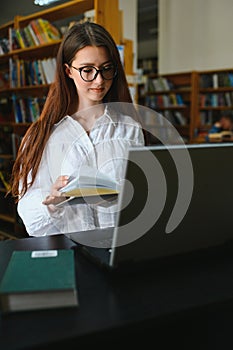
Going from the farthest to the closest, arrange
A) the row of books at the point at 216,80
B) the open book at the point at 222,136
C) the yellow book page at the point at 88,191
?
the row of books at the point at 216,80 → the open book at the point at 222,136 → the yellow book page at the point at 88,191

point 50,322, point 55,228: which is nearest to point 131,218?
point 50,322

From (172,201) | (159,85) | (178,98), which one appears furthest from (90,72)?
(159,85)

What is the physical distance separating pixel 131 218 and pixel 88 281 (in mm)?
159

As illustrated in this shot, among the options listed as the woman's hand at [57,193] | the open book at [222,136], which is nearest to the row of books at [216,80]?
the open book at [222,136]

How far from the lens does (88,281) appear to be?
2.34 feet

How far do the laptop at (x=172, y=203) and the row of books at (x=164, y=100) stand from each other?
611 cm

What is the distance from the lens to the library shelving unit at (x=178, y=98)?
21.2 ft

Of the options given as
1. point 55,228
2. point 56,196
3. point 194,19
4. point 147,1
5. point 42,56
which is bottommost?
point 55,228

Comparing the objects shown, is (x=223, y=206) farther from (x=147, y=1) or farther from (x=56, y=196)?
(x=147, y=1)

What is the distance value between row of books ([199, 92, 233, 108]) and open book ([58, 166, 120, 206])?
18.7 feet

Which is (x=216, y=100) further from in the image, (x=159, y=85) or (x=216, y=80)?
(x=159, y=85)

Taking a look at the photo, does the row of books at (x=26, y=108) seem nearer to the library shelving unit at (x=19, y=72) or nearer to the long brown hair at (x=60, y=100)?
the library shelving unit at (x=19, y=72)

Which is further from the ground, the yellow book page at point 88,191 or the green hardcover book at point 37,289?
the yellow book page at point 88,191

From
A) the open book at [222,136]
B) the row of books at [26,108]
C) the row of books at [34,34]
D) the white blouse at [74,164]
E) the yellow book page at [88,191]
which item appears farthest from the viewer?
the open book at [222,136]
